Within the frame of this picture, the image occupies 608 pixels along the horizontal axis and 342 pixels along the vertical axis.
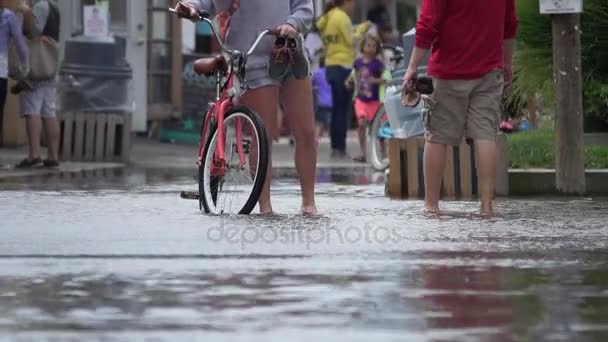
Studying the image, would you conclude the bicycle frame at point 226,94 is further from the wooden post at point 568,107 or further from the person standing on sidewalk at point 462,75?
the wooden post at point 568,107

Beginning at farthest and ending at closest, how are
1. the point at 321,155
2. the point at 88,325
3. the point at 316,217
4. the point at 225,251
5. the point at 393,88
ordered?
the point at 321,155 < the point at 393,88 < the point at 316,217 < the point at 225,251 < the point at 88,325

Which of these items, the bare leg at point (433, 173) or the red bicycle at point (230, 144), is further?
the bare leg at point (433, 173)

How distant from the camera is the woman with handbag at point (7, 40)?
15883 mm

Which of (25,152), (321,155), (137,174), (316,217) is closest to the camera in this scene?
(316,217)

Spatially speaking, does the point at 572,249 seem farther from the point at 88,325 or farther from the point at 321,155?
the point at 321,155

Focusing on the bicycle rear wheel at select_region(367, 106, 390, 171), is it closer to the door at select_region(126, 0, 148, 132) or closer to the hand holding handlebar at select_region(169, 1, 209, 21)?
the door at select_region(126, 0, 148, 132)

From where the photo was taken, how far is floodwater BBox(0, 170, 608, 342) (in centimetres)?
559

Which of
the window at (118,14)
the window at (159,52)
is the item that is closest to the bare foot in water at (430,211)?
the window at (118,14)

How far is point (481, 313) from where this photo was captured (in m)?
5.88

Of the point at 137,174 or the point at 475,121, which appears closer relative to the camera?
the point at 475,121

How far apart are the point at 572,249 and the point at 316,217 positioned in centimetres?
217

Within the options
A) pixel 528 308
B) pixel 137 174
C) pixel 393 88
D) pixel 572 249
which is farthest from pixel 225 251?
pixel 137 174

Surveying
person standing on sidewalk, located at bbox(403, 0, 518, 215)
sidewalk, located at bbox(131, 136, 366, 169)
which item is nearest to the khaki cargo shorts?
person standing on sidewalk, located at bbox(403, 0, 518, 215)

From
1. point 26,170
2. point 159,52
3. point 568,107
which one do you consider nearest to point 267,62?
point 568,107
